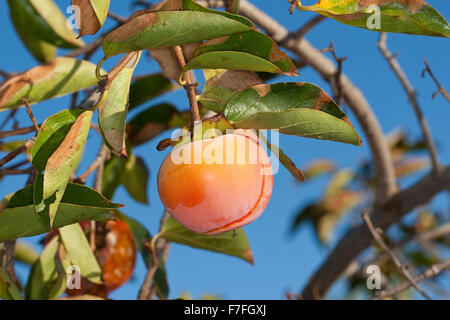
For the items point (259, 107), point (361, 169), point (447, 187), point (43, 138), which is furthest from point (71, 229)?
point (361, 169)

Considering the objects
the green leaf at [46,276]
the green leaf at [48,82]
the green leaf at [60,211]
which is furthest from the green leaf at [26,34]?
the green leaf at [60,211]

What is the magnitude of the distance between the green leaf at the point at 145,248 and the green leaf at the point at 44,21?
0.43 m

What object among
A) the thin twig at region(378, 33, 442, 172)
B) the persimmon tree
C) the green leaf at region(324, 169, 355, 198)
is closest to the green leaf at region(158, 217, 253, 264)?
the persimmon tree

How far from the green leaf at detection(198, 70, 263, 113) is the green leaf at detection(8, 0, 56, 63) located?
65 cm

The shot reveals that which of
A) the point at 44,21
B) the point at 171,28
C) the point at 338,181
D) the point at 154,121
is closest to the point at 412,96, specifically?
the point at 154,121

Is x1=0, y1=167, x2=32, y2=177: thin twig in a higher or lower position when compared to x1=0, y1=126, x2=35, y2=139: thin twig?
lower

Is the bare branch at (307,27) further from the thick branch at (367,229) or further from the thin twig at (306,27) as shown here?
the thick branch at (367,229)

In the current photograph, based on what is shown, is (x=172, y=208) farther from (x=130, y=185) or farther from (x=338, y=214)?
(x=338, y=214)

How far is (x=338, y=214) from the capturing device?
347 cm

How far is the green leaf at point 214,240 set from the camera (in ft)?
3.23

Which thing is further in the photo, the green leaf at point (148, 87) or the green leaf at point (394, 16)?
the green leaf at point (148, 87)

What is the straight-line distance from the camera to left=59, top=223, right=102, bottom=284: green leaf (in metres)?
0.97

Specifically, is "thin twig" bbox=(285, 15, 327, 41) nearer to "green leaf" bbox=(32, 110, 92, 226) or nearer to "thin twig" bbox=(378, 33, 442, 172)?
"thin twig" bbox=(378, 33, 442, 172)
